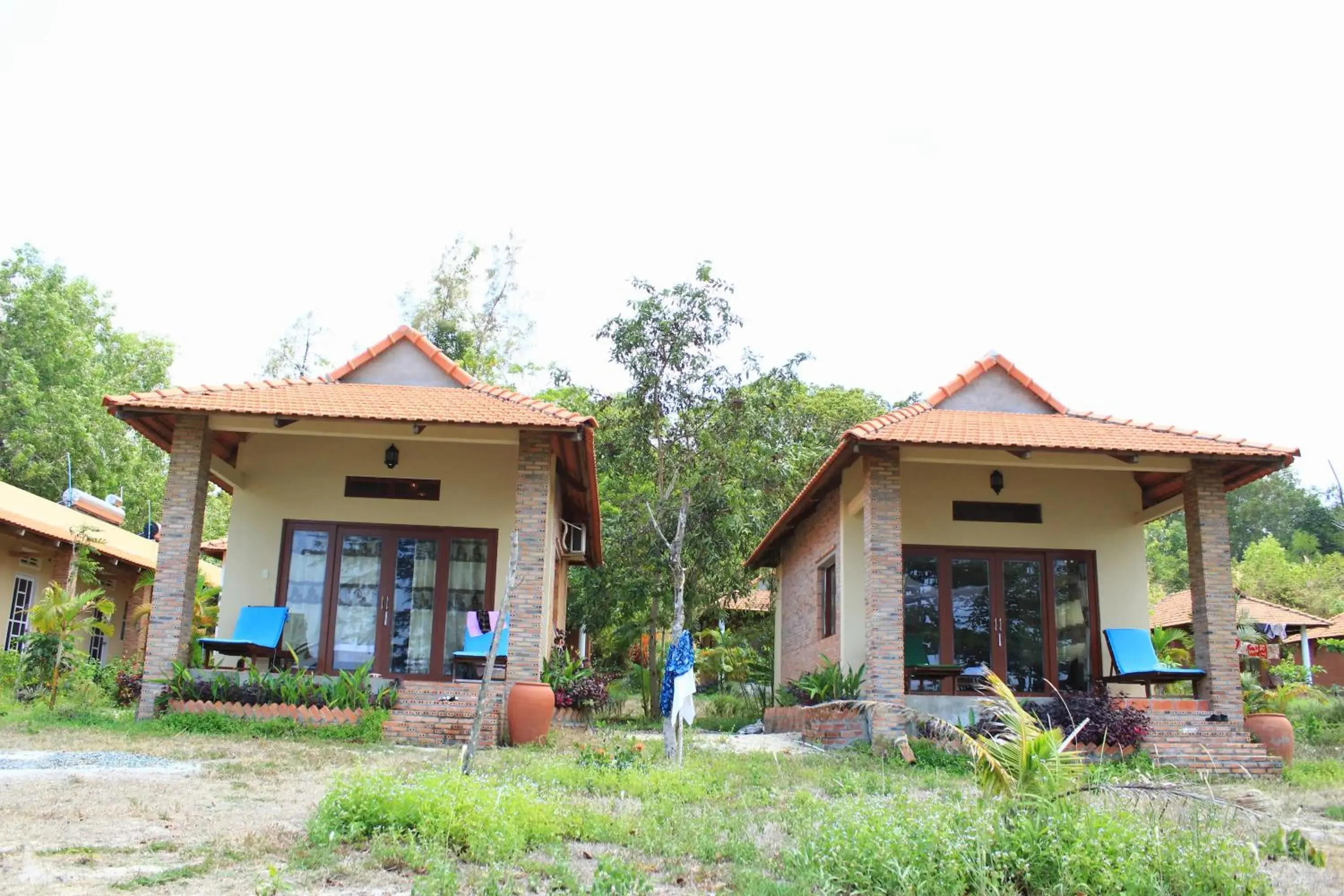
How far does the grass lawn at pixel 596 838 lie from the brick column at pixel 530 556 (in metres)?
3.68

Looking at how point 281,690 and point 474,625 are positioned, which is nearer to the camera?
point 281,690

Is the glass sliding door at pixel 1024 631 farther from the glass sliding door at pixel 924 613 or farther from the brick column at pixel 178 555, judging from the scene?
the brick column at pixel 178 555

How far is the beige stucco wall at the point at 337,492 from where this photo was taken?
47.1 ft

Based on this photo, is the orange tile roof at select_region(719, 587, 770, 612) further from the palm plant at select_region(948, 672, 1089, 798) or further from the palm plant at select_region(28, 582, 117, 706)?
the palm plant at select_region(948, 672, 1089, 798)

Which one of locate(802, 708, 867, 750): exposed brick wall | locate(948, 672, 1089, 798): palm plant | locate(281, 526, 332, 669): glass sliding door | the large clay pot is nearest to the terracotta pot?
locate(802, 708, 867, 750): exposed brick wall

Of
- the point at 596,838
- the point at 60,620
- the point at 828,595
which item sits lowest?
the point at 596,838

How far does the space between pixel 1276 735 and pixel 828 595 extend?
6320mm

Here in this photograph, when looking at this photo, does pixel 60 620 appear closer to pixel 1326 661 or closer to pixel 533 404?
pixel 533 404

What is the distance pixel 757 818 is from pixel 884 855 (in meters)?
1.80

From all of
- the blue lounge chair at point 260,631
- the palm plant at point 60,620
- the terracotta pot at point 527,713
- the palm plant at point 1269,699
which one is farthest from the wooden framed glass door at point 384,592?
→ the palm plant at point 1269,699

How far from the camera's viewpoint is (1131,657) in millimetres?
13344

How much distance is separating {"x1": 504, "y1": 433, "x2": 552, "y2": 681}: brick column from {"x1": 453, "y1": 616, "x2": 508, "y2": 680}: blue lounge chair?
0.29 meters

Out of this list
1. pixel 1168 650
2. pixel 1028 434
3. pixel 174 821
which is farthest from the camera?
pixel 1168 650

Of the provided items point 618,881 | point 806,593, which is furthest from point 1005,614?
point 618,881
